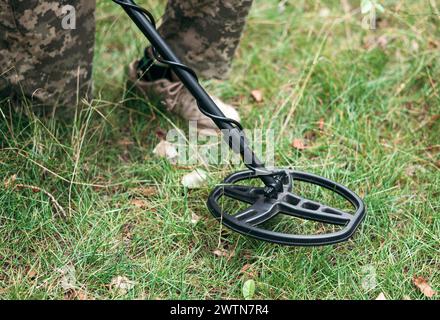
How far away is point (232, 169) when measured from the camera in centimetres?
239

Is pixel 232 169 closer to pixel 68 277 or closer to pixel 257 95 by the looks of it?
pixel 257 95

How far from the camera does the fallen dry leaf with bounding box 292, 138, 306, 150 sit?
8.39 ft

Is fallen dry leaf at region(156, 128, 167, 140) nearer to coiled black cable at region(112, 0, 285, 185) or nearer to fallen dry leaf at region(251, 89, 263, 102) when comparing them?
fallen dry leaf at region(251, 89, 263, 102)

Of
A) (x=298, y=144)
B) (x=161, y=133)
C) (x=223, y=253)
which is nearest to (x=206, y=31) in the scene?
(x=161, y=133)

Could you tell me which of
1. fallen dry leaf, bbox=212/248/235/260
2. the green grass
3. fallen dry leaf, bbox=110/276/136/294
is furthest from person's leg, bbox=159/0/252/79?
fallen dry leaf, bbox=110/276/136/294

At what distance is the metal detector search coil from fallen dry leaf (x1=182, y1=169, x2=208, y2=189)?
18cm

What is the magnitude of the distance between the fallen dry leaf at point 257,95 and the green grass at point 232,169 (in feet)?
0.08

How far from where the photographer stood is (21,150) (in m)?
2.22

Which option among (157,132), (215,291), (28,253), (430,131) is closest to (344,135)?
(430,131)

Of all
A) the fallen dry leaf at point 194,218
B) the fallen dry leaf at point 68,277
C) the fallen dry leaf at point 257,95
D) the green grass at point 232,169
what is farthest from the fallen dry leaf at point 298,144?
the fallen dry leaf at point 68,277

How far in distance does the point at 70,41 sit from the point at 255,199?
827 mm

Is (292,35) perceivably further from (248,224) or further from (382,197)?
(248,224)

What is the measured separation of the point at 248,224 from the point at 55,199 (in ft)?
2.24

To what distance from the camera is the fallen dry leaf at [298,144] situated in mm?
2557
